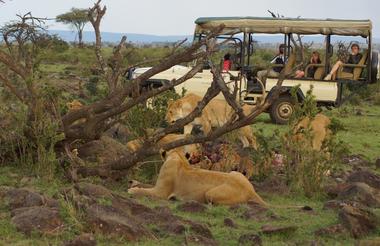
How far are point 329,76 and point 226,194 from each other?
10274 millimetres

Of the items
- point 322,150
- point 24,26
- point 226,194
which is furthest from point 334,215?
point 24,26

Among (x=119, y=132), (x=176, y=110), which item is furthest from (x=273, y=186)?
(x=176, y=110)

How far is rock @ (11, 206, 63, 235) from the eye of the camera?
597 cm

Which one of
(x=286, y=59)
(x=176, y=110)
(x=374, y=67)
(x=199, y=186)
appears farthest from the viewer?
(x=286, y=59)

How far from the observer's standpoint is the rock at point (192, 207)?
7363 millimetres

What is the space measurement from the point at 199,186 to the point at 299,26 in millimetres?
9999

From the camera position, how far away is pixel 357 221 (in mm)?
6641

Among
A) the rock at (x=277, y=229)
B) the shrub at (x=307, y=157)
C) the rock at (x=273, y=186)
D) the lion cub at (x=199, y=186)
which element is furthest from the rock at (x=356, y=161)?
the rock at (x=277, y=229)

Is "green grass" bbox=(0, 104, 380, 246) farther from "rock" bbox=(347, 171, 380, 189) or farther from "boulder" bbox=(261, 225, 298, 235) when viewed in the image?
"rock" bbox=(347, 171, 380, 189)

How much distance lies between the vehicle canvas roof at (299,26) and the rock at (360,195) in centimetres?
919

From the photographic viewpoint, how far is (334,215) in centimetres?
755

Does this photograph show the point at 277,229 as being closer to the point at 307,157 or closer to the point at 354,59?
the point at 307,157

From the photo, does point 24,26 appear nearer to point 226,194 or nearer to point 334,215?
point 226,194

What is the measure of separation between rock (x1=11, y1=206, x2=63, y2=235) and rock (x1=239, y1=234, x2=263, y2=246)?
149 centimetres
